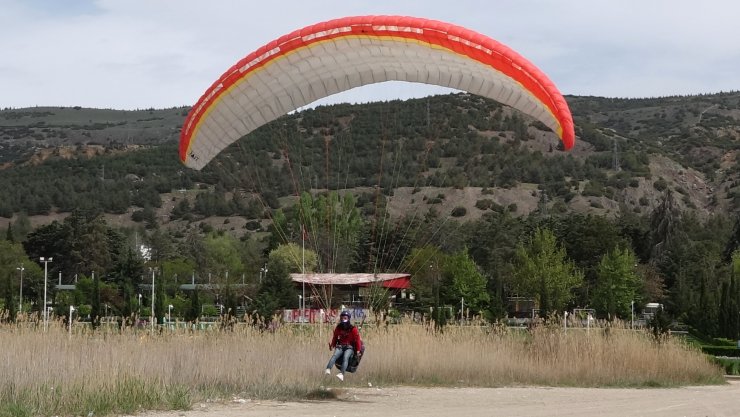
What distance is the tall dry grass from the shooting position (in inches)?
429

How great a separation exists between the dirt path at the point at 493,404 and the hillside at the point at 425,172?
238 feet

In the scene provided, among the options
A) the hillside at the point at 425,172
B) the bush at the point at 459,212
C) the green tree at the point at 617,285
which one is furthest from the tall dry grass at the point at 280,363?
the bush at the point at 459,212

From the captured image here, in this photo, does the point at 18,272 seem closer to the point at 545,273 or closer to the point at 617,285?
the point at 545,273

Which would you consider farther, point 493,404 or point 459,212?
point 459,212

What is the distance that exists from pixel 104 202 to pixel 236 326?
99.0 metres

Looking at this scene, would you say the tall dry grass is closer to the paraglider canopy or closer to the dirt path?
the dirt path

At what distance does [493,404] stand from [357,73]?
5.00 meters

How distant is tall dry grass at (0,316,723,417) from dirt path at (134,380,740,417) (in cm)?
59

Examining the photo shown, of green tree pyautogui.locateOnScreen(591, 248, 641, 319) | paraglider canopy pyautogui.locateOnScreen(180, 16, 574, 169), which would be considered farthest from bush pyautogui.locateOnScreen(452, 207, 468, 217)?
paraglider canopy pyautogui.locateOnScreen(180, 16, 574, 169)

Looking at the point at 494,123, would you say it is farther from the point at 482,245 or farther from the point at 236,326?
the point at 236,326

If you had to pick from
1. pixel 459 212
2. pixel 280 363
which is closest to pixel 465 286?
pixel 280 363

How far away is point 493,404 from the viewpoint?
40.7 ft

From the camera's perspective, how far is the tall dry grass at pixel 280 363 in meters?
10.9

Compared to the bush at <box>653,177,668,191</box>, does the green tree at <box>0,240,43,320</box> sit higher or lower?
lower
